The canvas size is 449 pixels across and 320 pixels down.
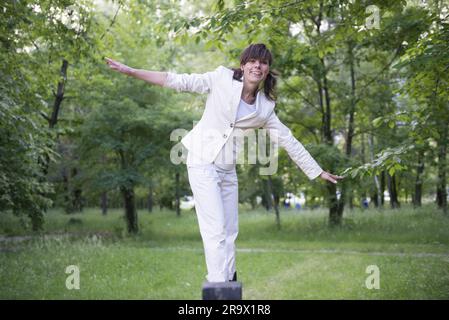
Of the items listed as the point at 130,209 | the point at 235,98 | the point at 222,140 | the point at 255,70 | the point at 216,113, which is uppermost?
the point at 255,70

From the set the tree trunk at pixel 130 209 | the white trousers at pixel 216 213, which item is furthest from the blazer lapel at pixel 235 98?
the tree trunk at pixel 130 209

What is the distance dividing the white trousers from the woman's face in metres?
0.74

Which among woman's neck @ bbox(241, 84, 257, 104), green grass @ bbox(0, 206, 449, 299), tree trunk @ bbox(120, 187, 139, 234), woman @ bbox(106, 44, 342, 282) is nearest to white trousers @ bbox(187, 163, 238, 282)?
woman @ bbox(106, 44, 342, 282)

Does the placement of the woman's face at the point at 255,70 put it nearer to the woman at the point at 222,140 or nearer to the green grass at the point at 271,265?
the woman at the point at 222,140

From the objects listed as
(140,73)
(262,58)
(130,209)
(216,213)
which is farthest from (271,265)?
(130,209)

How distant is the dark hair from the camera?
3.71 metres

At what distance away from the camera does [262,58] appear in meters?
3.71

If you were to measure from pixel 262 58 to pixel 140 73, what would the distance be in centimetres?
99

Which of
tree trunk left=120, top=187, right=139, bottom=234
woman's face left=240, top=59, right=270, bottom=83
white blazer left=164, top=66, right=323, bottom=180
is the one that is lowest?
tree trunk left=120, top=187, right=139, bottom=234

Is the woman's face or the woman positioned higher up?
the woman's face

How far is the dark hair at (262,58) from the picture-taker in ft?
12.2

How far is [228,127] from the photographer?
372 cm

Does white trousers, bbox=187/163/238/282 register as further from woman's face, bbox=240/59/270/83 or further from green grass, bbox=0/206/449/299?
green grass, bbox=0/206/449/299

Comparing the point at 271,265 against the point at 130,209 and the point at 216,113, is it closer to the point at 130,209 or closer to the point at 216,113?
the point at 216,113
